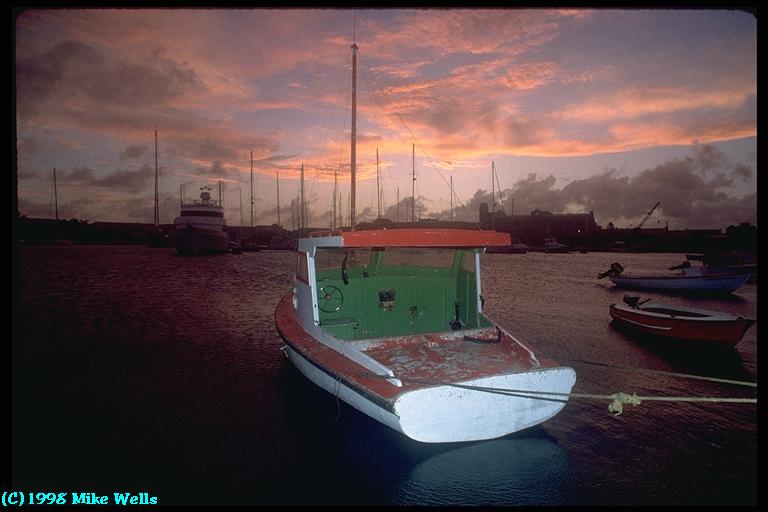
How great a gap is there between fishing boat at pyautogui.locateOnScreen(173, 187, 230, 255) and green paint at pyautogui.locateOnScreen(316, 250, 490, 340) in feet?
182

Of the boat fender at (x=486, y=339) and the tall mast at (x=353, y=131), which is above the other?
the tall mast at (x=353, y=131)

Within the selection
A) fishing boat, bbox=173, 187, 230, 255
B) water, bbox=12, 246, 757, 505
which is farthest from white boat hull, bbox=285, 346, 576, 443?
fishing boat, bbox=173, 187, 230, 255

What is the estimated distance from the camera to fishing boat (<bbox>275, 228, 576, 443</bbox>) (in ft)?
16.7

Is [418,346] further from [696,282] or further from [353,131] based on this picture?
[696,282]

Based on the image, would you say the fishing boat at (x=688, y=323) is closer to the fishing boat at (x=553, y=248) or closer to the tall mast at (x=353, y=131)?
the tall mast at (x=353, y=131)

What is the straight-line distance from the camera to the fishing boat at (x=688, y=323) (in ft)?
37.9

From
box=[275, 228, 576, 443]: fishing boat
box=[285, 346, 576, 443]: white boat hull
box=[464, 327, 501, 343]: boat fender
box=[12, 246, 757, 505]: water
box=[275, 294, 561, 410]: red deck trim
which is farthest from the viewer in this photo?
box=[464, 327, 501, 343]: boat fender

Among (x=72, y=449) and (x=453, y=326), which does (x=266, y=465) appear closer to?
(x=72, y=449)

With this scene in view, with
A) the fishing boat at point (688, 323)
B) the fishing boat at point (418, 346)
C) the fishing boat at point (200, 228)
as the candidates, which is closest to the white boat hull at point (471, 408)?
the fishing boat at point (418, 346)

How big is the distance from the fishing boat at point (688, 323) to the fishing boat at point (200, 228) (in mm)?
55344

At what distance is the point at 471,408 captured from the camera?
5.15 m

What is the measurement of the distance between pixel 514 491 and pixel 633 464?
2194mm

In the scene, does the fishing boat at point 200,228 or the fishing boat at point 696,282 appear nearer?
the fishing boat at point 696,282

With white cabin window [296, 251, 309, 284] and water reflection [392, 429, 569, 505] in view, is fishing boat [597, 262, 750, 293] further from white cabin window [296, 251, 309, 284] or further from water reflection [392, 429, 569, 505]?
white cabin window [296, 251, 309, 284]
